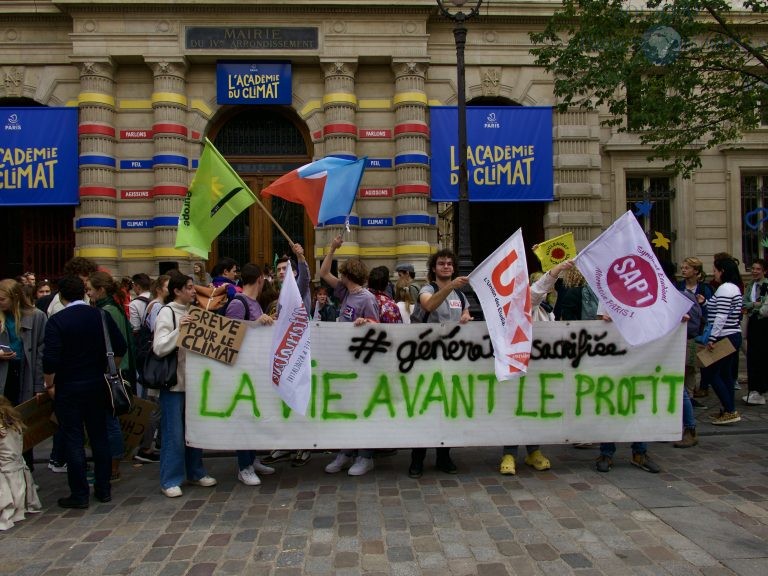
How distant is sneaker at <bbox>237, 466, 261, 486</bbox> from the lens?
5.48 meters

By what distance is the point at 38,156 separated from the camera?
1406cm

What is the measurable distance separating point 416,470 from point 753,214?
14416 mm

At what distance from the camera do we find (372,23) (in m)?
14.3

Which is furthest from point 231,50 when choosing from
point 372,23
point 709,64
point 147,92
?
point 709,64

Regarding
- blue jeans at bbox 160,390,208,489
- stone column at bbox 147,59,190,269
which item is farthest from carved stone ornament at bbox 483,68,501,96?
blue jeans at bbox 160,390,208,489

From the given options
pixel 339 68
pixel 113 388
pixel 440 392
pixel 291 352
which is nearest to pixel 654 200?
pixel 339 68

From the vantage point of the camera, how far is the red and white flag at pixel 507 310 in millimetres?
5363

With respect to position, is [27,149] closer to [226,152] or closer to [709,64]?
[226,152]

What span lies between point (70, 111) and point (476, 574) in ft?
47.2

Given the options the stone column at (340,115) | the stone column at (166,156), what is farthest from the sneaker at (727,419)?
the stone column at (166,156)

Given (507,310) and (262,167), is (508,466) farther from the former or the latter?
(262,167)

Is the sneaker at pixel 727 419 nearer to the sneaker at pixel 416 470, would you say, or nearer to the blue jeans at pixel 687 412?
the blue jeans at pixel 687 412

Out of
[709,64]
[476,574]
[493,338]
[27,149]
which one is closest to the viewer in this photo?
[476,574]

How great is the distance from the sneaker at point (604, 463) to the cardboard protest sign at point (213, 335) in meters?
3.53
